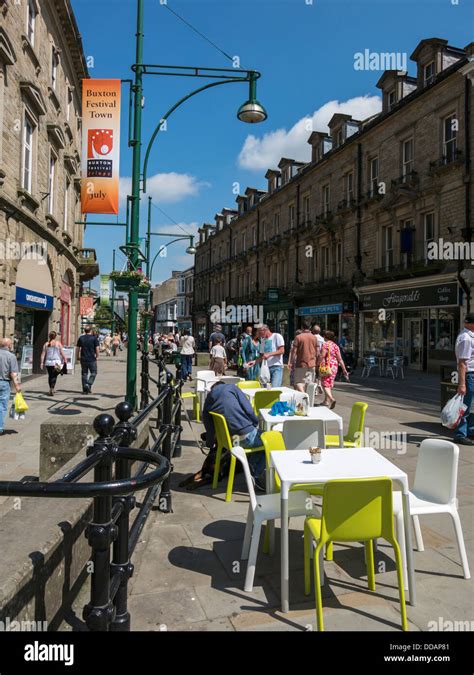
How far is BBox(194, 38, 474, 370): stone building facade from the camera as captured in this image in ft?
65.4

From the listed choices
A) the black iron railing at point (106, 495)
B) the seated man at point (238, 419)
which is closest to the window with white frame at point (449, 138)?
the seated man at point (238, 419)

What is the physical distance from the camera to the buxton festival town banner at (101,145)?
10281mm

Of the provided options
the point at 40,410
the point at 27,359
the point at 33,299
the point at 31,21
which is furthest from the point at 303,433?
the point at 31,21

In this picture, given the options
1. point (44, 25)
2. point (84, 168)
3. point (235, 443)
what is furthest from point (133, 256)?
point (44, 25)

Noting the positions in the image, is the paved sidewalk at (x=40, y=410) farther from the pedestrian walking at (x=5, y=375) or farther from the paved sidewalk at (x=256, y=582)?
the paved sidewalk at (x=256, y=582)

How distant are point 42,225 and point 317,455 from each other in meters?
13.8

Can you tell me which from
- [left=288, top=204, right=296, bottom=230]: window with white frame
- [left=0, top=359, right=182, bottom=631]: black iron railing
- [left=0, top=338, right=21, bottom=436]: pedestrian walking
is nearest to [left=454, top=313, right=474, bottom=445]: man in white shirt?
[left=0, top=359, right=182, bottom=631]: black iron railing

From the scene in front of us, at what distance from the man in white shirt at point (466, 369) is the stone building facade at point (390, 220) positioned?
7696 millimetres

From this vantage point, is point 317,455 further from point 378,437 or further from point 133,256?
point 133,256

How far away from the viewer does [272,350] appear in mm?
10055

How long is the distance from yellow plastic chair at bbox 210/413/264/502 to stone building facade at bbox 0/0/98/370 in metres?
8.57

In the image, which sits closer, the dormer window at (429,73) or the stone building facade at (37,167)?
the stone building facade at (37,167)

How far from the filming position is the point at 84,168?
1151cm

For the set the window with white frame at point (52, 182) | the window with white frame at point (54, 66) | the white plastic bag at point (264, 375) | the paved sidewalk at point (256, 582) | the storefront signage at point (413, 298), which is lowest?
the paved sidewalk at point (256, 582)
